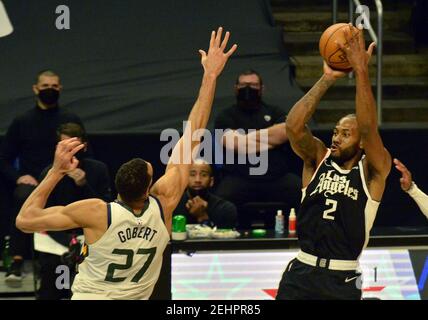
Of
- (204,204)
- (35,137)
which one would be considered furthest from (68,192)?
(204,204)

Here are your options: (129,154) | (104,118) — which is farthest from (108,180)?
(104,118)

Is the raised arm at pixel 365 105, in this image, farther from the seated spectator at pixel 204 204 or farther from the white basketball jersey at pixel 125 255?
the seated spectator at pixel 204 204

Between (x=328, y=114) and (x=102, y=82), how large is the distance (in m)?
2.67

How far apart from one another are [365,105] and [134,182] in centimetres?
172

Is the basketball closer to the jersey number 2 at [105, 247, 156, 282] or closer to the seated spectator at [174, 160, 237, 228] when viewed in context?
the jersey number 2 at [105, 247, 156, 282]

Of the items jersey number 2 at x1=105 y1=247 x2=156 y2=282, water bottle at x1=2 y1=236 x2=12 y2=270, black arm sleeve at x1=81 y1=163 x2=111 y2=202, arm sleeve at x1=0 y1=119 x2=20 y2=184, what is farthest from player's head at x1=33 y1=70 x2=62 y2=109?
jersey number 2 at x1=105 y1=247 x2=156 y2=282

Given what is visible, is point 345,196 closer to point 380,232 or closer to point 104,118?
point 380,232

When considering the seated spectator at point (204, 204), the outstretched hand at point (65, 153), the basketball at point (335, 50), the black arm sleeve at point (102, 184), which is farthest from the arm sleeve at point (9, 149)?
the outstretched hand at point (65, 153)

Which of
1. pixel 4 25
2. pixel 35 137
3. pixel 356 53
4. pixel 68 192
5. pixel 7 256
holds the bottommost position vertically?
pixel 7 256

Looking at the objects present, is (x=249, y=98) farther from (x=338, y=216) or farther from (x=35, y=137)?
(x=338, y=216)

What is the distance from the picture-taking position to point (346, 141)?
7.98m

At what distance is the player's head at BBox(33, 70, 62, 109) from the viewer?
1097cm

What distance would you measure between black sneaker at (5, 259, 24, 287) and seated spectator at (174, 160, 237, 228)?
1633 mm

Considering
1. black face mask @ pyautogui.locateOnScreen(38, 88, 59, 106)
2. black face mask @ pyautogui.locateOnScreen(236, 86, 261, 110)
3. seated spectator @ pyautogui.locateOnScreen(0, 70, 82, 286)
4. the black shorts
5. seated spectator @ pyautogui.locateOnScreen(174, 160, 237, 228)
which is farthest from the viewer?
black face mask @ pyautogui.locateOnScreen(236, 86, 261, 110)
